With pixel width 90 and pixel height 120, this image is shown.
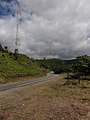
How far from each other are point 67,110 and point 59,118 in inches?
106

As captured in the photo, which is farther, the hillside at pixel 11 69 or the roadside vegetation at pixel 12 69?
the hillside at pixel 11 69

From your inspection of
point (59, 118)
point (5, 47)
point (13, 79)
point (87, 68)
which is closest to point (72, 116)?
point (59, 118)

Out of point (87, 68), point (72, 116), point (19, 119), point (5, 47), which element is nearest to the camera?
point (19, 119)

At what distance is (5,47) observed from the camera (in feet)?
409

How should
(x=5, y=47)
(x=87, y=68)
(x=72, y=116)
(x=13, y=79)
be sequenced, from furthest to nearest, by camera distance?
(x=5, y=47) → (x=87, y=68) → (x=13, y=79) → (x=72, y=116)

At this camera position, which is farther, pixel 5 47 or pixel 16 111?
pixel 5 47

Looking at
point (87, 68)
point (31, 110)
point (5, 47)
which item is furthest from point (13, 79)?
point (5, 47)

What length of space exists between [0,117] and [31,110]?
10.1ft

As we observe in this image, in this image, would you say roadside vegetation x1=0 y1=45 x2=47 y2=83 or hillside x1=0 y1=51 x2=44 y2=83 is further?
hillside x1=0 y1=51 x2=44 y2=83

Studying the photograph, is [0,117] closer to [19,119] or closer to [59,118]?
[19,119]

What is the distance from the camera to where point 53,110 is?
61.6ft

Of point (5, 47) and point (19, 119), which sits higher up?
point (5, 47)

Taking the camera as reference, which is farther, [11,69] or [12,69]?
[12,69]

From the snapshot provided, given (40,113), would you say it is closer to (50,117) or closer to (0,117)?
(50,117)
